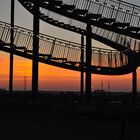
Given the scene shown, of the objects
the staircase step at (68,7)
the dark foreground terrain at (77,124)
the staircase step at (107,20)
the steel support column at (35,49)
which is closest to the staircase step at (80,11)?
the staircase step at (68,7)

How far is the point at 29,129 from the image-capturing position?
19.8 metres

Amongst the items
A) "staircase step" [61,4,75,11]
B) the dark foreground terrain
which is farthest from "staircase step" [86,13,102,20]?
the dark foreground terrain

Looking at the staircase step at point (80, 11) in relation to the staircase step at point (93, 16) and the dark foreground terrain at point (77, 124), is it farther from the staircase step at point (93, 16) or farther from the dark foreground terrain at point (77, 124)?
the dark foreground terrain at point (77, 124)

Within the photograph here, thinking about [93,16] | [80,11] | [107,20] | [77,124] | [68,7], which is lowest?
[77,124]

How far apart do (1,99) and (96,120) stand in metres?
9.86

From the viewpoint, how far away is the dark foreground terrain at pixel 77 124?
57.0 ft

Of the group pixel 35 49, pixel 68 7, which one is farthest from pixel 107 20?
pixel 35 49

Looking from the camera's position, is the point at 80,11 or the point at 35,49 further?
the point at 35,49

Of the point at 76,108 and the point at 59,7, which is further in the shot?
the point at 59,7

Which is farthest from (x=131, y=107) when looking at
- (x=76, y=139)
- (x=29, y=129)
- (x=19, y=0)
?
(x=19, y=0)

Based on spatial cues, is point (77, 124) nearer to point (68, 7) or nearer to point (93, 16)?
point (93, 16)

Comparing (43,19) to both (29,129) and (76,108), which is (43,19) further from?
(29,129)

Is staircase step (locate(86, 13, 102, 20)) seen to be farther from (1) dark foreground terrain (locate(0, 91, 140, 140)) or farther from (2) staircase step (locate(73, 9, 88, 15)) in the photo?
(1) dark foreground terrain (locate(0, 91, 140, 140))

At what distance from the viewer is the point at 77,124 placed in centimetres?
2259
